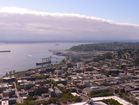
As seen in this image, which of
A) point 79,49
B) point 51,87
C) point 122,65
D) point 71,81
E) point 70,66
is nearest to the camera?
point 51,87

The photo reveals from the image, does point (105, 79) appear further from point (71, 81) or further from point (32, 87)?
point (32, 87)

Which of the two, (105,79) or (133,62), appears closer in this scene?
(105,79)

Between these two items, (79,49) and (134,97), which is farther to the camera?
(79,49)

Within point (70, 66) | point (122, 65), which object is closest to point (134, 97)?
point (122, 65)

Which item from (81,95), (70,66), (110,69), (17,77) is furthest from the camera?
(70,66)

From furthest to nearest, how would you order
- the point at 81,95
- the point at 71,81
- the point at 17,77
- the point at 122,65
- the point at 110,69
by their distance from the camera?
the point at 122,65 → the point at 110,69 → the point at 17,77 → the point at 71,81 → the point at 81,95

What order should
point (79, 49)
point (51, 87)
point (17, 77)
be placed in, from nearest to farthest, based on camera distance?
1. point (51, 87)
2. point (17, 77)
3. point (79, 49)

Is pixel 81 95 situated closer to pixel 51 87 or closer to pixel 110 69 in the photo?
pixel 51 87

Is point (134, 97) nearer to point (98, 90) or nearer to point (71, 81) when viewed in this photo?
point (98, 90)
